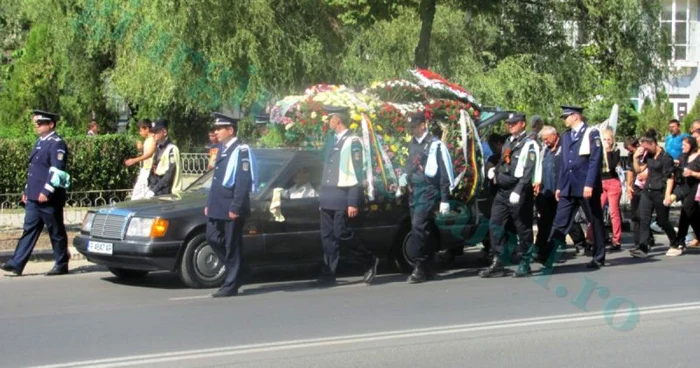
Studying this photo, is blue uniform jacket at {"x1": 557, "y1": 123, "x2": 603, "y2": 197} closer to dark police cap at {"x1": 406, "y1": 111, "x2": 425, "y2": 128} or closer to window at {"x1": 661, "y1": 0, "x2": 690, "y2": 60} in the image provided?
dark police cap at {"x1": 406, "y1": 111, "x2": 425, "y2": 128}

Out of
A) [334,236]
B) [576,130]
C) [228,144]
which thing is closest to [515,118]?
[576,130]

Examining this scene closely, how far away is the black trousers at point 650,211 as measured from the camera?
43.9ft

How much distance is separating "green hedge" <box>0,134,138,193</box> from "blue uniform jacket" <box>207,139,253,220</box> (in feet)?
28.1

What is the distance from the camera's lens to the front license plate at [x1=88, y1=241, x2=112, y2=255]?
1020cm

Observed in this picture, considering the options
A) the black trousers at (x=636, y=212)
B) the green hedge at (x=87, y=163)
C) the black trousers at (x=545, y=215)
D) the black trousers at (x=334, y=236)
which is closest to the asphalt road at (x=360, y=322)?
the black trousers at (x=334, y=236)

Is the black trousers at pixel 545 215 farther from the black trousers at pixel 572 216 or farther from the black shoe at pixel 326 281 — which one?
the black shoe at pixel 326 281

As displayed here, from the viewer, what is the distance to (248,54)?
16094 mm

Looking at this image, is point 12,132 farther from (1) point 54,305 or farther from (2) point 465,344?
(2) point 465,344

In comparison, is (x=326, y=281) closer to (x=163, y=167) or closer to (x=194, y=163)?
(x=163, y=167)

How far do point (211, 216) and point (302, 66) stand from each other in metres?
7.45

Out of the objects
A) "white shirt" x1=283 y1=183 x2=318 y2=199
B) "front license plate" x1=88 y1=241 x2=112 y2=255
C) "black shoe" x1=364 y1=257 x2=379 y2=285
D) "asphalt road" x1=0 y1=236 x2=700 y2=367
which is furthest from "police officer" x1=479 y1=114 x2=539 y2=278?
"front license plate" x1=88 y1=241 x2=112 y2=255

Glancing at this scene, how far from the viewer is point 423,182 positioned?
10836mm

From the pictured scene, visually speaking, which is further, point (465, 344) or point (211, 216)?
point (211, 216)

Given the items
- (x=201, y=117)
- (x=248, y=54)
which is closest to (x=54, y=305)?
(x=248, y=54)
